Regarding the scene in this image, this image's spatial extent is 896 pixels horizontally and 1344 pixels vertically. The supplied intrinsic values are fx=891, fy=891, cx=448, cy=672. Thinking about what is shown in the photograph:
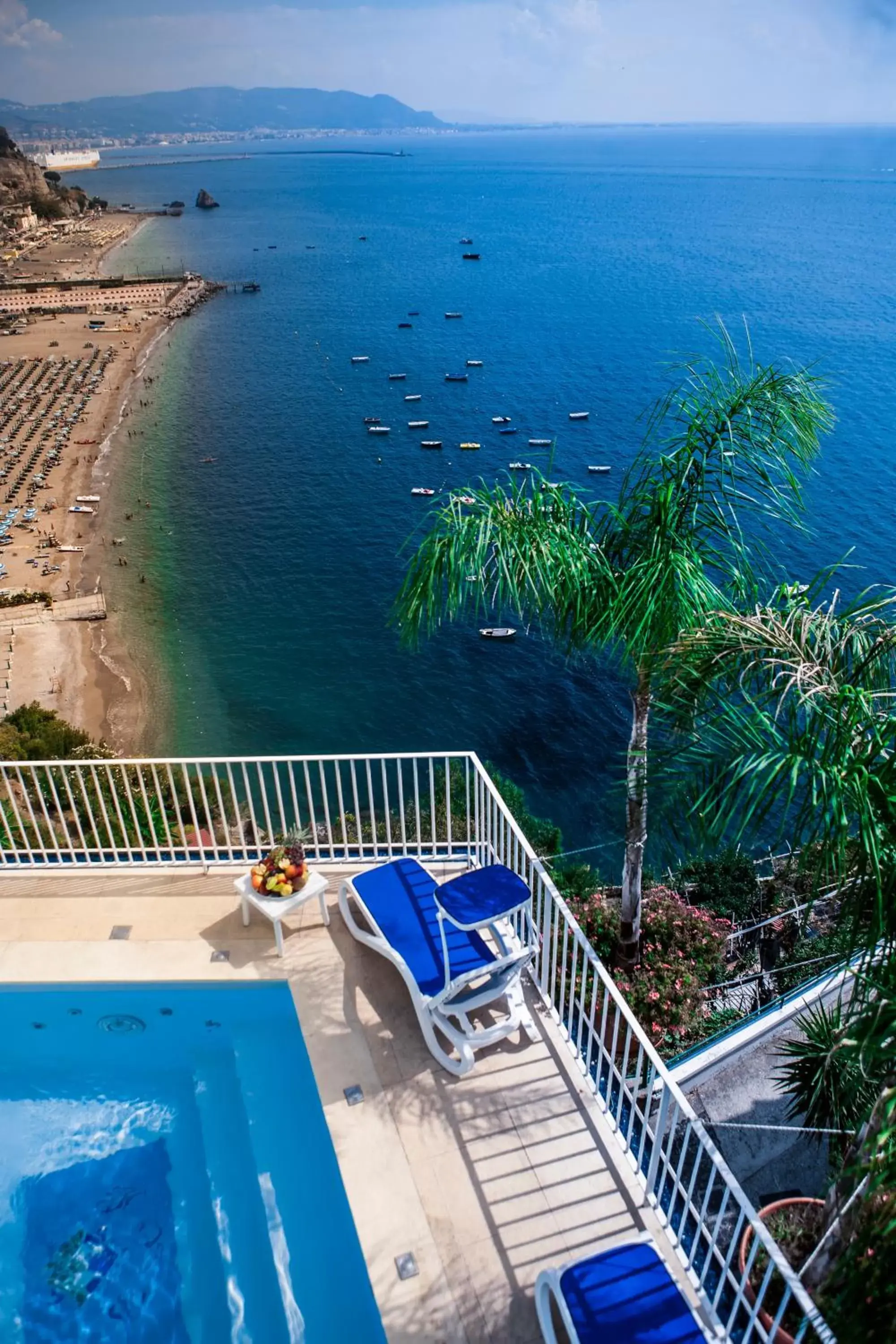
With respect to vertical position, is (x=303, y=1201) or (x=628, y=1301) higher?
(x=628, y=1301)

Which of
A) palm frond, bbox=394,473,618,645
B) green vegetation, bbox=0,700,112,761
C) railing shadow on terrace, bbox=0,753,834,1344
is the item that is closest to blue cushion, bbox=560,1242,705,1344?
railing shadow on terrace, bbox=0,753,834,1344

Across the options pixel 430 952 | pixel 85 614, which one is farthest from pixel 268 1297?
pixel 85 614

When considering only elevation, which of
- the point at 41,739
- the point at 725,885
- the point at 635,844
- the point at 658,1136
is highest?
the point at 658,1136

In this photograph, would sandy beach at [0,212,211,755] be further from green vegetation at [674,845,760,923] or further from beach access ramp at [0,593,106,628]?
green vegetation at [674,845,760,923]

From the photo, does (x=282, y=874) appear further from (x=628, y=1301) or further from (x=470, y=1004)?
(x=628, y=1301)

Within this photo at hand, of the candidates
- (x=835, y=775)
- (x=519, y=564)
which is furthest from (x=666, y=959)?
(x=835, y=775)
